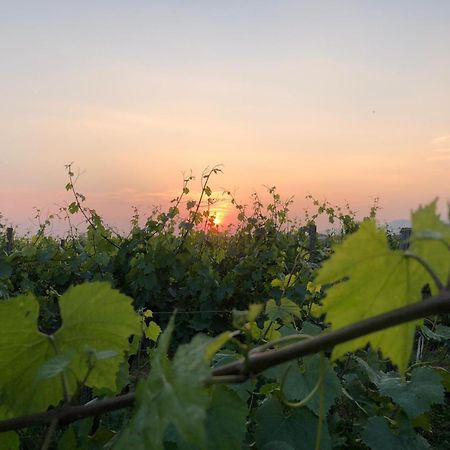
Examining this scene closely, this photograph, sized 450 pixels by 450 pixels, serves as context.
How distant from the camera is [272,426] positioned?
1.64m

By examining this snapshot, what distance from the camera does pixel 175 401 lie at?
561 mm

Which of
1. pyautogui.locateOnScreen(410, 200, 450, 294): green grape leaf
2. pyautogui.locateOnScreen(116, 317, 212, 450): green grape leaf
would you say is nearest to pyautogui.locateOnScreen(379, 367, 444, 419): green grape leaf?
pyautogui.locateOnScreen(410, 200, 450, 294): green grape leaf

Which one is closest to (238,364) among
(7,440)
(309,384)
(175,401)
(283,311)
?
(175,401)

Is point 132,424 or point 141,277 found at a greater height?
point 132,424

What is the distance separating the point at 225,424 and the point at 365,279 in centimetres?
38

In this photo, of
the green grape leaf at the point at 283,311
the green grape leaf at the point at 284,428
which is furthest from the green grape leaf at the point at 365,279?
the green grape leaf at the point at 283,311

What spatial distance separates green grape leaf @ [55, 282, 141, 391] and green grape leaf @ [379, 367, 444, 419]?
4.89ft

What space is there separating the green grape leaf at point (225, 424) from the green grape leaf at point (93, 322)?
0.55ft

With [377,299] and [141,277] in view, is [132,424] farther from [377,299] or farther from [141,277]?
[141,277]

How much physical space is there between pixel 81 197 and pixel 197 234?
143 centimetres

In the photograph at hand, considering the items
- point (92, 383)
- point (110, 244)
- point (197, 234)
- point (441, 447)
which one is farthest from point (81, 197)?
point (92, 383)

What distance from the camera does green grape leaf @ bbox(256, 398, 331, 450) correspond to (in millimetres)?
1639

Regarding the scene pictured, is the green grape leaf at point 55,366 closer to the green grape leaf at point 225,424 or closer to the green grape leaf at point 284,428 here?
the green grape leaf at point 225,424

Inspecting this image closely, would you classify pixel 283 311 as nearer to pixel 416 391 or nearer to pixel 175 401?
pixel 416 391
